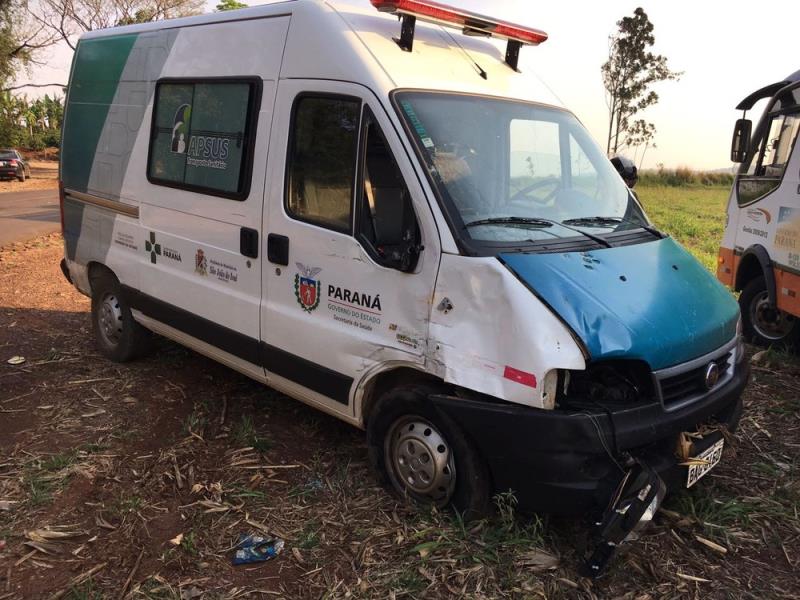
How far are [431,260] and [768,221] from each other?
489cm

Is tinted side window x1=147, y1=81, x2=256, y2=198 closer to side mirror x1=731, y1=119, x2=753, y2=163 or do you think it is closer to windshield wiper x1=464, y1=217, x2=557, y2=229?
windshield wiper x1=464, y1=217, x2=557, y2=229

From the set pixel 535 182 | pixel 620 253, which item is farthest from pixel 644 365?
pixel 535 182

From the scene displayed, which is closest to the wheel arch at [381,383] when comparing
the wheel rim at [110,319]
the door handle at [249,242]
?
the door handle at [249,242]

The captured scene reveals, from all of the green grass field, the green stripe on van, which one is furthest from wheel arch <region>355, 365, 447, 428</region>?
the green grass field

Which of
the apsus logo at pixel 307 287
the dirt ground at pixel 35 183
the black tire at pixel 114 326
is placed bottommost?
the dirt ground at pixel 35 183

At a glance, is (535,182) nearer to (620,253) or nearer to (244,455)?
(620,253)

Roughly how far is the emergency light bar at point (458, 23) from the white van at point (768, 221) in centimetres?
336

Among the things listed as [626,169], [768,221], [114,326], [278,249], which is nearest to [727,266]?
[768,221]

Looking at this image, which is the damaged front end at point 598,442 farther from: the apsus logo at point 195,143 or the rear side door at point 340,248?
the apsus logo at point 195,143

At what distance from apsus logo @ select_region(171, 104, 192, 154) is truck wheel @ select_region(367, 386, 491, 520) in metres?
2.52

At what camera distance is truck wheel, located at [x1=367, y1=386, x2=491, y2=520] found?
3.32 meters

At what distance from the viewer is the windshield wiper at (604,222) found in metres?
3.79

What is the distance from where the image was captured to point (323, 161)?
12.6ft

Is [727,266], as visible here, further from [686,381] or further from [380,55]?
[380,55]
